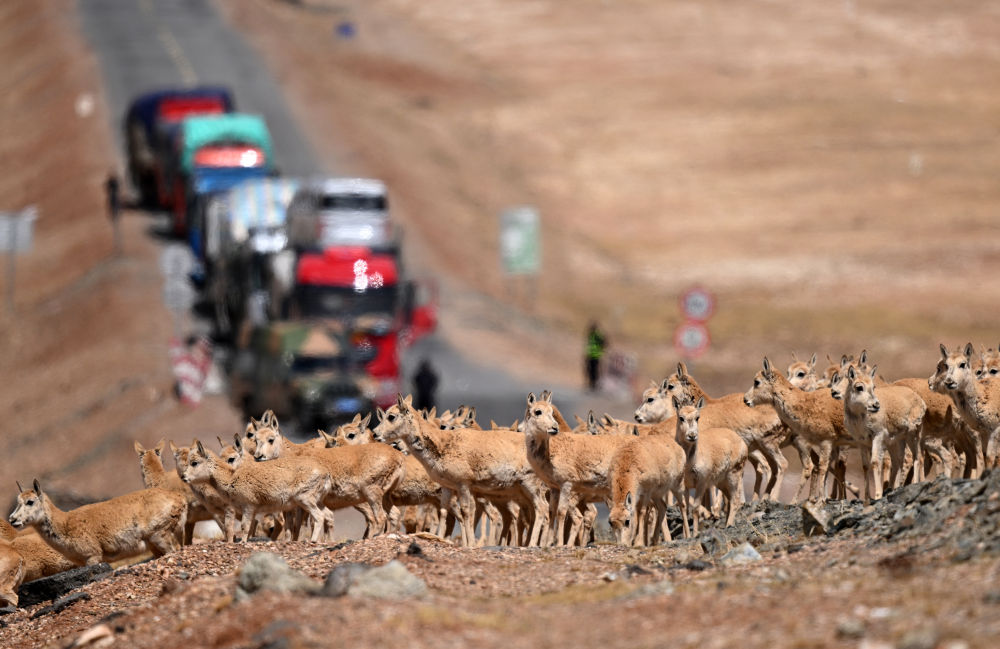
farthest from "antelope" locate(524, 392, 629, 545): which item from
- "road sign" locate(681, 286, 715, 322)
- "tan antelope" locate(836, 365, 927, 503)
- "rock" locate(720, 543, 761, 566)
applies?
"road sign" locate(681, 286, 715, 322)

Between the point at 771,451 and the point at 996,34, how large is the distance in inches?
3941

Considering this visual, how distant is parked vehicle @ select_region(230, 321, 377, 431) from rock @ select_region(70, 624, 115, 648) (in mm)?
21577

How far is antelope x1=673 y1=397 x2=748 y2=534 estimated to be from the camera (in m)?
19.9

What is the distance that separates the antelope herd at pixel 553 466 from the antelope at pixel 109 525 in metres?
0.02

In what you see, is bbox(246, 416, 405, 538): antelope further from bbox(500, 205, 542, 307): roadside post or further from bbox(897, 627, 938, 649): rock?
bbox(500, 205, 542, 307): roadside post

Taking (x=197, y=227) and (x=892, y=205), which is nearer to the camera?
(x=197, y=227)

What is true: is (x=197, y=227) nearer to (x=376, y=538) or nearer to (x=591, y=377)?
(x=591, y=377)

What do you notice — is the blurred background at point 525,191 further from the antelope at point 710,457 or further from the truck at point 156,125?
the antelope at point 710,457

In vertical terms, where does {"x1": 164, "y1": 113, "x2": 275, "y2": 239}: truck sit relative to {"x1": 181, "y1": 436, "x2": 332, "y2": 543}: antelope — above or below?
above

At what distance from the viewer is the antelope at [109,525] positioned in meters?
21.1

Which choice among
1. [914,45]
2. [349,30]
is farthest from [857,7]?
[349,30]

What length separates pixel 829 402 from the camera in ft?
69.1

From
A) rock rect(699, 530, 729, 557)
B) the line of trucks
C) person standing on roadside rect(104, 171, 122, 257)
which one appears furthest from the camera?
person standing on roadside rect(104, 171, 122, 257)

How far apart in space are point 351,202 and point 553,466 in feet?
92.3
